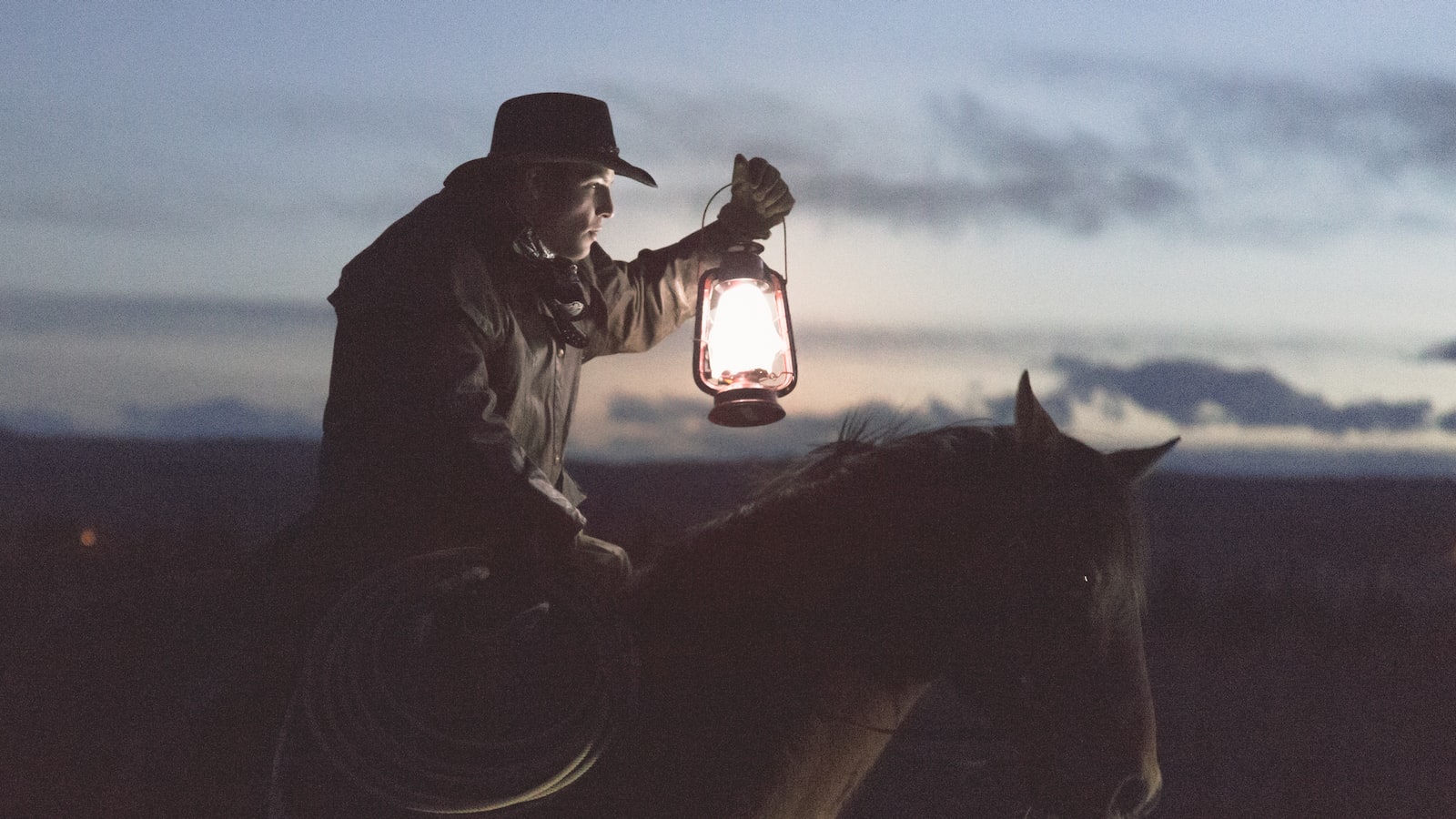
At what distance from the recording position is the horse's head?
251cm

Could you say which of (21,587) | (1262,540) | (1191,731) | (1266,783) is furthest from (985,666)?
(1262,540)

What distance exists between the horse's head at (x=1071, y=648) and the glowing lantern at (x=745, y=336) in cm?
116

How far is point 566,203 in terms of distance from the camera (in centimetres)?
350

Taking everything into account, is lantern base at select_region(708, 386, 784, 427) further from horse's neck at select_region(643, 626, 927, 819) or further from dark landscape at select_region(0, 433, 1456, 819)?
horse's neck at select_region(643, 626, 927, 819)

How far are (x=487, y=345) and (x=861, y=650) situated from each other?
132 centimetres

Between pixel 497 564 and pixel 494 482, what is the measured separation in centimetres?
20

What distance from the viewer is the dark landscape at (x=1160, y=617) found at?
9.54 ft

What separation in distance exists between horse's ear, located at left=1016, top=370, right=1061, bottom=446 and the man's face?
1489 millimetres

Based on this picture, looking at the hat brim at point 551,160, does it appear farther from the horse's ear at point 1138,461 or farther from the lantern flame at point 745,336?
the horse's ear at point 1138,461

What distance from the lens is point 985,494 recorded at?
2.66 m

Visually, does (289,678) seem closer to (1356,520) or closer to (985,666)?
(985,666)

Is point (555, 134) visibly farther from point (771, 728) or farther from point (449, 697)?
point (771, 728)

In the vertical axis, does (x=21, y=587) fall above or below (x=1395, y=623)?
above

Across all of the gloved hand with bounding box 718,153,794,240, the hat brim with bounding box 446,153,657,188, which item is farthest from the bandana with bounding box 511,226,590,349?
the gloved hand with bounding box 718,153,794,240
